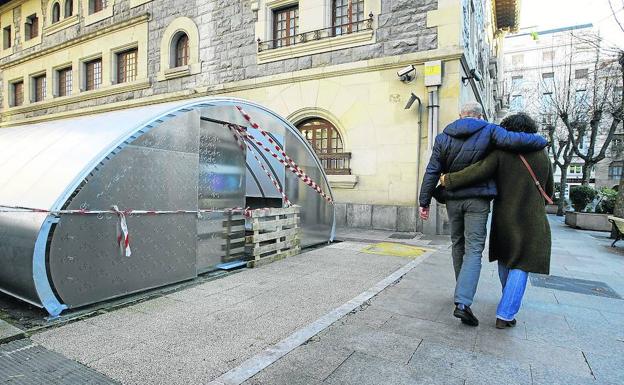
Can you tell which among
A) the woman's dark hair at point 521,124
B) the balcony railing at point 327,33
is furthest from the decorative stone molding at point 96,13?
the woman's dark hair at point 521,124

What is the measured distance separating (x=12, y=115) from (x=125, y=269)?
80.6ft

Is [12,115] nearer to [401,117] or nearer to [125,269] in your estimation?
[401,117]

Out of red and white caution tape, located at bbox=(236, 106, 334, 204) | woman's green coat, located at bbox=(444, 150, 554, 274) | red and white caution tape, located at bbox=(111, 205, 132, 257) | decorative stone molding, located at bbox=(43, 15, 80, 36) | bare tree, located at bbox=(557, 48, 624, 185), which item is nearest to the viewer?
woman's green coat, located at bbox=(444, 150, 554, 274)

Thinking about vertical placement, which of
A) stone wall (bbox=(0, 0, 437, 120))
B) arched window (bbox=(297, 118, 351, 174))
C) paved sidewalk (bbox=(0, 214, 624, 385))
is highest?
stone wall (bbox=(0, 0, 437, 120))

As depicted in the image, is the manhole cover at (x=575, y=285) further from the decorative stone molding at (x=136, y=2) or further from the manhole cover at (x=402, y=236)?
the decorative stone molding at (x=136, y=2)

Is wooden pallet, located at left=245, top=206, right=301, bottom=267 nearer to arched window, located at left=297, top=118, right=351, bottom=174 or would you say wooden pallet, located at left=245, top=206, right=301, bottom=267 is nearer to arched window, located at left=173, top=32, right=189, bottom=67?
arched window, located at left=297, top=118, right=351, bottom=174

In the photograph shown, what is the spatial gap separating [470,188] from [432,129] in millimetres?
6957

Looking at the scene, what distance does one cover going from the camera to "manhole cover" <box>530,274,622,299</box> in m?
4.97

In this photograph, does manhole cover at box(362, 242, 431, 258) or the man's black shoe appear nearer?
the man's black shoe

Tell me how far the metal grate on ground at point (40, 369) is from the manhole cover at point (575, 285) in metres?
5.22

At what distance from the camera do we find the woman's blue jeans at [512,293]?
344 centimetres

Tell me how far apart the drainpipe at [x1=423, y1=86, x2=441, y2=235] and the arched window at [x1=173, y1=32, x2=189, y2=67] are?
33.3 feet

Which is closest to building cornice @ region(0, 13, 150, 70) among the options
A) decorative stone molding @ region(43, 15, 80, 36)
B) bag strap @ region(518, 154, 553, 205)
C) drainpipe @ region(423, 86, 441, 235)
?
decorative stone molding @ region(43, 15, 80, 36)

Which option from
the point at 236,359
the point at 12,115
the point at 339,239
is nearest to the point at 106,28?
the point at 12,115
